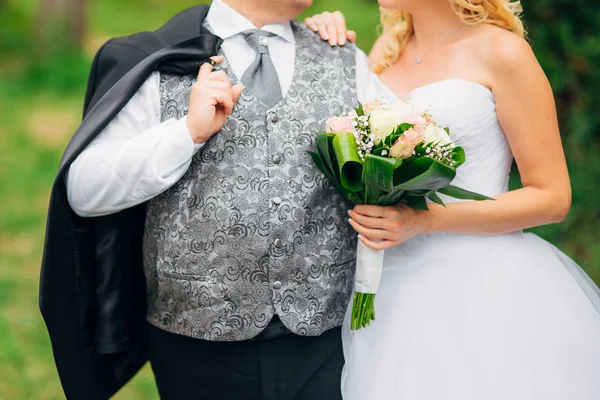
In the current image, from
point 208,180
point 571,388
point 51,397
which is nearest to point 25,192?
point 51,397

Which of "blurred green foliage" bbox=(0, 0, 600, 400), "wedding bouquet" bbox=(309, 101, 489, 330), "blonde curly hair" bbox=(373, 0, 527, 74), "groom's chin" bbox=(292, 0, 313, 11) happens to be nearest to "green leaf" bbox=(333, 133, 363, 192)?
"wedding bouquet" bbox=(309, 101, 489, 330)

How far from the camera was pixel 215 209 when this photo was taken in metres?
2.46

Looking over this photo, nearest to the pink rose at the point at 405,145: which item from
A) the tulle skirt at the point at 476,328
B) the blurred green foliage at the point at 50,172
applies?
the tulle skirt at the point at 476,328

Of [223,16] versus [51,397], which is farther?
[51,397]

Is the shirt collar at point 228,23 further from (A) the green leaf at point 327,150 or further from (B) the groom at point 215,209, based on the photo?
(A) the green leaf at point 327,150

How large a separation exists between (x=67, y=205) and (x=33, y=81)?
7.94m

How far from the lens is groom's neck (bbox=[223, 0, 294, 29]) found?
261 cm

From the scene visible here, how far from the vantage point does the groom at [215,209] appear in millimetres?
2441

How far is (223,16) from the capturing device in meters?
2.62

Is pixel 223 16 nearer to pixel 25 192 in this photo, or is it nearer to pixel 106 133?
pixel 106 133

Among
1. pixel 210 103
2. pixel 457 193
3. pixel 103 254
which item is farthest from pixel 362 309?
pixel 103 254

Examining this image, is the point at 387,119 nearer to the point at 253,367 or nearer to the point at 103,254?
the point at 253,367

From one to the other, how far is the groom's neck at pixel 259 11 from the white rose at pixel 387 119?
1.81 feet

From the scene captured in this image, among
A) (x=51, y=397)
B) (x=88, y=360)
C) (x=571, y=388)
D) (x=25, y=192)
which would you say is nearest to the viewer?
(x=571, y=388)
